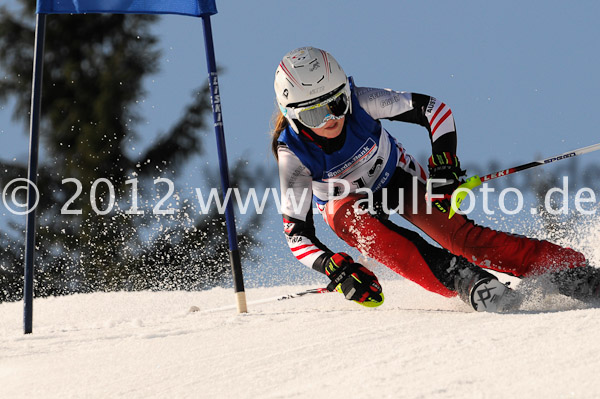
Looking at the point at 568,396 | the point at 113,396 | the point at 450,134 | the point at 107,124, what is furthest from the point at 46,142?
the point at 568,396

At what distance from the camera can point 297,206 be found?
414cm

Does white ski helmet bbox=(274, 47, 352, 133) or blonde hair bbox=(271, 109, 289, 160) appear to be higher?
white ski helmet bbox=(274, 47, 352, 133)

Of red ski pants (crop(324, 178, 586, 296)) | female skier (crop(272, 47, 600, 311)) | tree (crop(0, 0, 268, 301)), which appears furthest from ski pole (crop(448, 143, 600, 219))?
tree (crop(0, 0, 268, 301))

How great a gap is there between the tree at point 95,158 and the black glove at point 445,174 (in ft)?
22.4

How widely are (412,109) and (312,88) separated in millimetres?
727

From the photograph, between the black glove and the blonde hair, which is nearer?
the black glove

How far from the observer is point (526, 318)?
3117 millimetres

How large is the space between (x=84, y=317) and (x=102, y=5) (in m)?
2.59

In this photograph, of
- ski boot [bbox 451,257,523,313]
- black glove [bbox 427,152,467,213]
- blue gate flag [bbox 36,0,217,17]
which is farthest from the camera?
blue gate flag [bbox 36,0,217,17]

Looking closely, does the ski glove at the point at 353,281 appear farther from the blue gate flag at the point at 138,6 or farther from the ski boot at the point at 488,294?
the blue gate flag at the point at 138,6

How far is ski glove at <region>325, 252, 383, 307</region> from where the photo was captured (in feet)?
12.4

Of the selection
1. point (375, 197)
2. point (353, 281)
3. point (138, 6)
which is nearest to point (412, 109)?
point (375, 197)

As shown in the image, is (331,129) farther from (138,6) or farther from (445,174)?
(138,6)

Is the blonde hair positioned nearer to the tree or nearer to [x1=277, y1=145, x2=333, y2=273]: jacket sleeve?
[x1=277, y1=145, x2=333, y2=273]: jacket sleeve
